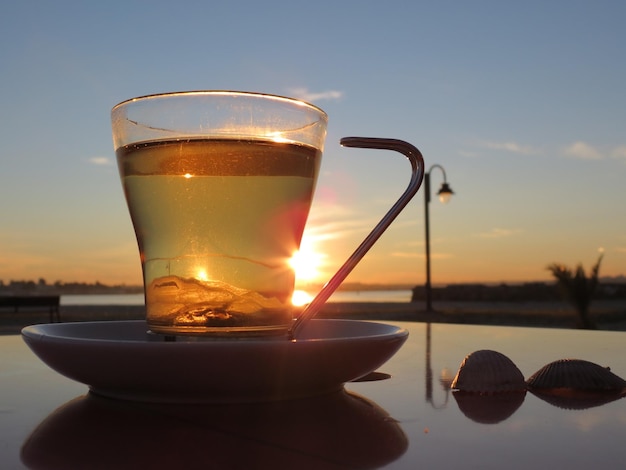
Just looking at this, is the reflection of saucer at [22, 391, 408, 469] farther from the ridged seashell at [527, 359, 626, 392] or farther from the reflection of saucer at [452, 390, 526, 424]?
the ridged seashell at [527, 359, 626, 392]

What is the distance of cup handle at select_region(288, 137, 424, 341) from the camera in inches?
34.5

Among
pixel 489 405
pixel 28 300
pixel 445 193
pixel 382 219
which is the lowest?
pixel 28 300

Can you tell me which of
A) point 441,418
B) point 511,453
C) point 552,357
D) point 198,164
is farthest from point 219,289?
point 552,357

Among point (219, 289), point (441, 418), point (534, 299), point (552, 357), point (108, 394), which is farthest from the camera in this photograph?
point (534, 299)

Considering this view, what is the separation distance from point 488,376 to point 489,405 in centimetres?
8

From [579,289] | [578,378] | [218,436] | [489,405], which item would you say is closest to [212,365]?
[218,436]

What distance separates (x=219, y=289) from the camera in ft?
3.04

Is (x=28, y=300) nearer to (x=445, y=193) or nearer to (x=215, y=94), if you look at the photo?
(x=445, y=193)

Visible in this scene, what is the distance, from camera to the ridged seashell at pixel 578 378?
0.82 m

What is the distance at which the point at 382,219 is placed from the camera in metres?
0.89

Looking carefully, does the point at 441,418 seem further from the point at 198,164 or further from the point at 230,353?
the point at 198,164

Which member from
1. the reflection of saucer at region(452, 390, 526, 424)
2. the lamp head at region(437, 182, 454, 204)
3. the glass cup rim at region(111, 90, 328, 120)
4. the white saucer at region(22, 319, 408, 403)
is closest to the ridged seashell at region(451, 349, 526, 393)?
the reflection of saucer at region(452, 390, 526, 424)

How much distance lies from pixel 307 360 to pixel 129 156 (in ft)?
1.68

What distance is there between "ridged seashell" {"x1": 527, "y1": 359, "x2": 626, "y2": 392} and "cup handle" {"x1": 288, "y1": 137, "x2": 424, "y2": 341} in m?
0.29
